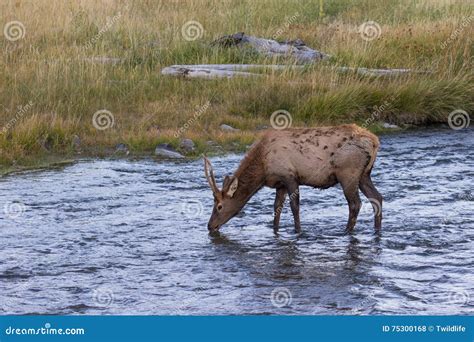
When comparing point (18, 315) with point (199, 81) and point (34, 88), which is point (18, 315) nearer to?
point (34, 88)

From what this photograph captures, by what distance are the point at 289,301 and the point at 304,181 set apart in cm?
254

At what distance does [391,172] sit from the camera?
1419 centimetres

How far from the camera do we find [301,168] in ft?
36.6

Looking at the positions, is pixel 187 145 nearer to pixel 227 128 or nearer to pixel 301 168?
pixel 227 128

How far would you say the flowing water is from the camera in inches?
353

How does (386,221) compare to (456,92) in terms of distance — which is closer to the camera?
(386,221)

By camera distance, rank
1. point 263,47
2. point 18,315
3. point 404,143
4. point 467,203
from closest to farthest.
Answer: point 18,315 < point 467,203 < point 404,143 < point 263,47

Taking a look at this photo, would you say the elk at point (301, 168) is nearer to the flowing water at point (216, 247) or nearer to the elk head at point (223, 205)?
the elk head at point (223, 205)

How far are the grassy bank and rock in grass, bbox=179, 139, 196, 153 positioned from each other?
0.16 meters

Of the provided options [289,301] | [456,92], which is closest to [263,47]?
[456,92]

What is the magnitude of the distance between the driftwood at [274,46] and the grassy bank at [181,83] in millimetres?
275

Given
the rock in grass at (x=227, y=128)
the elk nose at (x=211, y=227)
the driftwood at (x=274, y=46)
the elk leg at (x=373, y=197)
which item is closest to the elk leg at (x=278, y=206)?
the elk nose at (x=211, y=227)

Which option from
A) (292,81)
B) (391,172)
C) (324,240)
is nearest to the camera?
(324,240)

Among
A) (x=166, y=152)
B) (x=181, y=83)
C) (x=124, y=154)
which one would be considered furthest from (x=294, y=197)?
(x=181, y=83)
